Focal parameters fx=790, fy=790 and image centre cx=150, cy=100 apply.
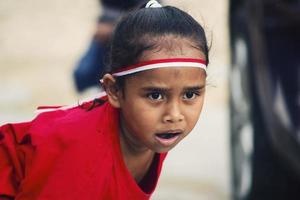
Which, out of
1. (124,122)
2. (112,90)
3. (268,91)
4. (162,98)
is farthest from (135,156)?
(268,91)

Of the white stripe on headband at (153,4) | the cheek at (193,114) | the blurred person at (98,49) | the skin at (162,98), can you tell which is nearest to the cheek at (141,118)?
the skin at (162,98)

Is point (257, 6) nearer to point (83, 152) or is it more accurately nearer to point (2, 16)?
point (83, 152)

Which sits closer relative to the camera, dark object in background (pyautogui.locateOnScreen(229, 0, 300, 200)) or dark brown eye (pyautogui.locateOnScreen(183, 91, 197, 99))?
dark brown eye (pyautogui.locateOnScreen(183, 91, 197, 99))

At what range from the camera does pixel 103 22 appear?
3.89 m

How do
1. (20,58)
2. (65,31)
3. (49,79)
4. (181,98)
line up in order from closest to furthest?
(181,98), (49,79), (20,58), (65,31)

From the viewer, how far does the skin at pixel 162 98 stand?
2.24 metres

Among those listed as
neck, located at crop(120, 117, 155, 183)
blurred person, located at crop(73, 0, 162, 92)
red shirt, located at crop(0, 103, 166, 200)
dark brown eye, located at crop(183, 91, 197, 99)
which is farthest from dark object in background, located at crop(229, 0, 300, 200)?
dark brown eye, located at crop(183, 91, 197, 99)

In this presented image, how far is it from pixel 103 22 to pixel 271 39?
35.3 inches

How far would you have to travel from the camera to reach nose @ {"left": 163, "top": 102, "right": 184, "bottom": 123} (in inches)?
88.0

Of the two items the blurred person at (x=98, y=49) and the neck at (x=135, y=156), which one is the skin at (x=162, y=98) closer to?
the neck at (x=135, y=156)

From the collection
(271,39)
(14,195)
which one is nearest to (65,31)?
(271,39)

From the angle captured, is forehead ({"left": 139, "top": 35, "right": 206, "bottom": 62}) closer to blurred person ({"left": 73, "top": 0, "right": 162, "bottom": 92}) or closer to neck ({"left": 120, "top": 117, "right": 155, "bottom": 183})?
neck ({"left": 120, "top": 117, "right": 155, "bottom": 183})

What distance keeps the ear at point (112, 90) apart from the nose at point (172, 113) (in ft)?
0.70

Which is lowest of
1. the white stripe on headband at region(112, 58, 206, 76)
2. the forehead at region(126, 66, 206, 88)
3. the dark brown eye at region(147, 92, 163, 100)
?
the dark brown eye at region(147, 92, 163, 100)
